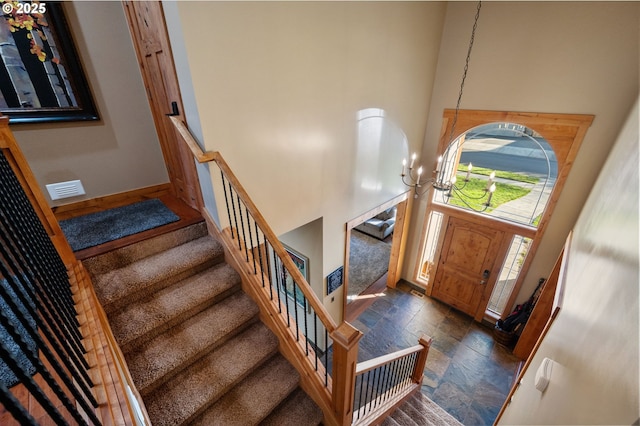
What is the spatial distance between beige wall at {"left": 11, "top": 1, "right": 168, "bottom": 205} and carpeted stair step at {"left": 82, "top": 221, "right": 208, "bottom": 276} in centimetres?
117

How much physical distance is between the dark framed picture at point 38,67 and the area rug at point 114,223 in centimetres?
99

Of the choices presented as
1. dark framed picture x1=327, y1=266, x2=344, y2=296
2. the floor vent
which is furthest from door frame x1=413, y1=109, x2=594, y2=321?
dark framed picture x1=327, y1=266, x2=344, y2=296

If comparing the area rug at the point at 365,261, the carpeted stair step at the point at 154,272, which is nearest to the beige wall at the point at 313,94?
the carpeted stair step at the point at 154,272

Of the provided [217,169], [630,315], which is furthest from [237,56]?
[630,315]

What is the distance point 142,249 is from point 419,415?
3662 millimetres

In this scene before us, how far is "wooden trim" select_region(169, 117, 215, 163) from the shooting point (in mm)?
2047

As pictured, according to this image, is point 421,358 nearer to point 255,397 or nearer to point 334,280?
point 334,280

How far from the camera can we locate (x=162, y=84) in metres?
2.49

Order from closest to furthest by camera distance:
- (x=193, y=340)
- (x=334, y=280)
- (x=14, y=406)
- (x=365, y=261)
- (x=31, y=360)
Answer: (x=14, y=406) → (x=31, y=360) → (x=193, y=340) → (x=334, y=280) → (x=365, y=261)

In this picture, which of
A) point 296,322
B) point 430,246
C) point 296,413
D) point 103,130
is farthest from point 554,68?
point 103,130

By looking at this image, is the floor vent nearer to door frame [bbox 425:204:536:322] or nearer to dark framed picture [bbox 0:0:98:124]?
door frame [bbox 425:204:536:322]

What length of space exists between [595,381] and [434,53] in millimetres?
4318

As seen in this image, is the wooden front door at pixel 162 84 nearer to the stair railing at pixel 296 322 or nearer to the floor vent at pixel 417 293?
the stair railing at pixel 296 322

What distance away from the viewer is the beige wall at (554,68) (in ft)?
9.61
